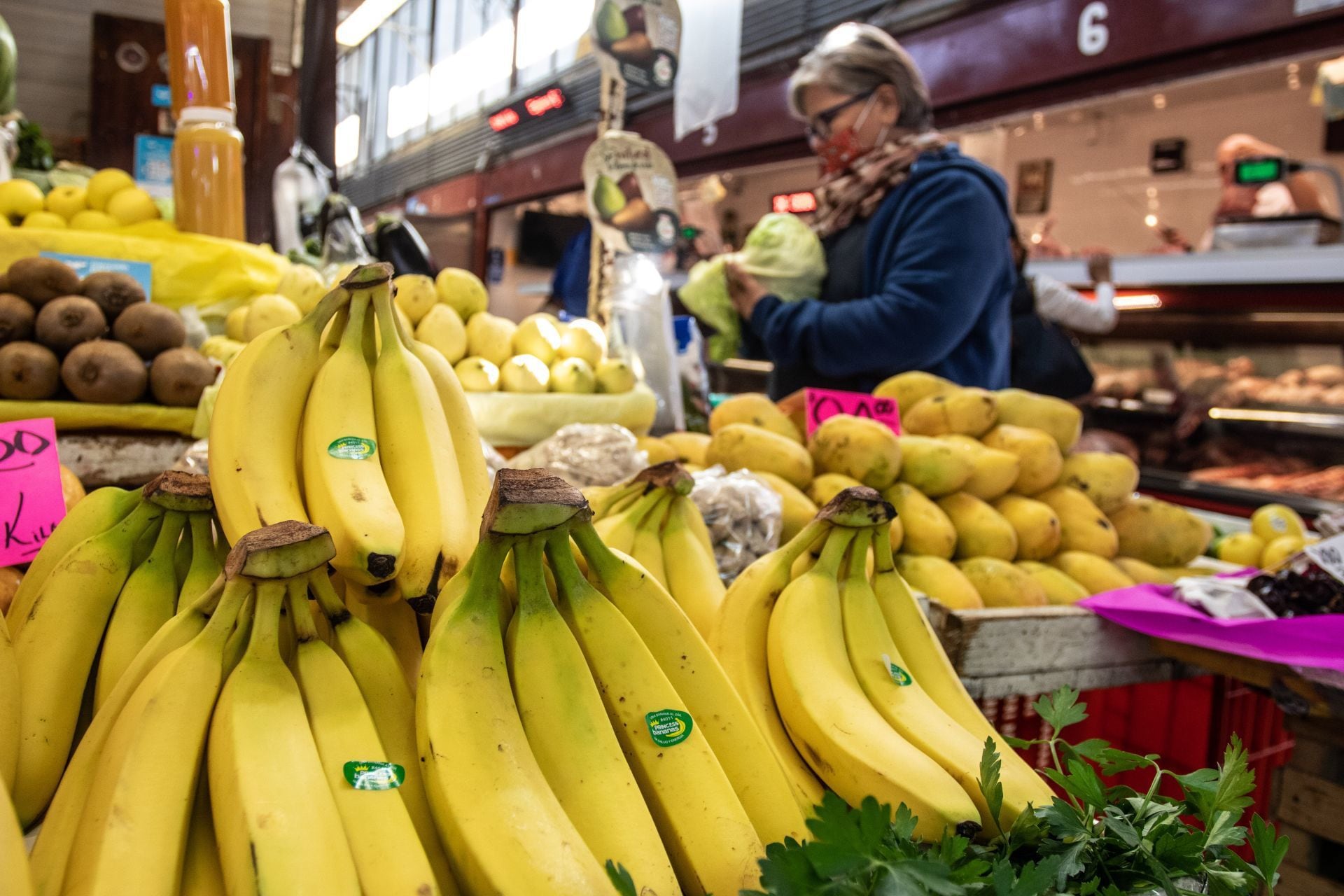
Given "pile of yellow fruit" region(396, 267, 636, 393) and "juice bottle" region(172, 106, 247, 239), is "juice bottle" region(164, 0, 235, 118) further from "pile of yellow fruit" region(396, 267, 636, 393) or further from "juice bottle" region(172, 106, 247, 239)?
"pile of yellow fruit" region(396, 267, 636, 393)

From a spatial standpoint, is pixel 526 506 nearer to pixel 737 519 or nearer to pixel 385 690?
pixel 385 690

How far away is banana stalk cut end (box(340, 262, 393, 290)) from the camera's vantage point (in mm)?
934

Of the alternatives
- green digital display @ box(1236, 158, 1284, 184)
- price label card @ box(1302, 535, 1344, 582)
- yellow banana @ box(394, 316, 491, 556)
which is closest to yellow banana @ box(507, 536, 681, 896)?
yellow banana @ box(394, 316, 491, 556)

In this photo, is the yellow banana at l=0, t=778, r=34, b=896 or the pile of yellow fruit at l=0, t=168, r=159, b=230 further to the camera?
the pile of yellow fruit at l=0, t=168, r=159, b=230

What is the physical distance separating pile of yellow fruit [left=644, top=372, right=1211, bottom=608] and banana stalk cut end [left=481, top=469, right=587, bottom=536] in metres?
1.07

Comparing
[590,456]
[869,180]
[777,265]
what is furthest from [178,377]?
[869,180]

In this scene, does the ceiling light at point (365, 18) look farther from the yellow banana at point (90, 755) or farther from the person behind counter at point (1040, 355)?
the yellow banana at point (90, 755)

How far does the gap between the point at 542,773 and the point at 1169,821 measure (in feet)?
1.75

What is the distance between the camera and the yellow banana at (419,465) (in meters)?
0.81

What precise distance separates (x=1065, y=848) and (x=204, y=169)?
2794 mm

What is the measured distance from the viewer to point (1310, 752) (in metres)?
1.69

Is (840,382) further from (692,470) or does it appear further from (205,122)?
(205,122)

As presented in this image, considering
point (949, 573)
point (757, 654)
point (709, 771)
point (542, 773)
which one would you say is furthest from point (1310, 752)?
point (542, 773)

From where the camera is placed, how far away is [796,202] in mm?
6598
